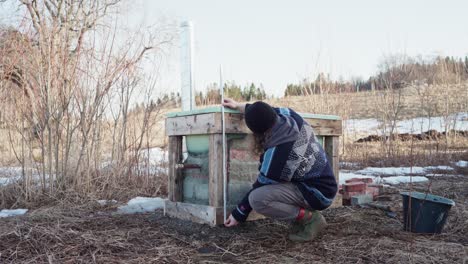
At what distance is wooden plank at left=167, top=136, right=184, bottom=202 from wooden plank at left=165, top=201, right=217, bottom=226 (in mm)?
84

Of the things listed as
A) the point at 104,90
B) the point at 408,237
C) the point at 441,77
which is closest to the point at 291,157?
the point at 408,237

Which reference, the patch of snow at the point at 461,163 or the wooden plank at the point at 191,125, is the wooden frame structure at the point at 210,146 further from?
the patch of snow at the point at 461,163

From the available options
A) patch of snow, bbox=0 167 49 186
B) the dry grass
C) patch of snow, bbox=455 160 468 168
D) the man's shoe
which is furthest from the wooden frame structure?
patch of snow, bbox=455 160 468 168

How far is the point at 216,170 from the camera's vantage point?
11.6ft

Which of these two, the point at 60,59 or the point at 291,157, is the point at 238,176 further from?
the point at 60,59

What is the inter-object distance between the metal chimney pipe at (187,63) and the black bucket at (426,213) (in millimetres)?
2978

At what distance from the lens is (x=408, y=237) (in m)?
3.22

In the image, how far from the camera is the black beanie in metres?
3.12

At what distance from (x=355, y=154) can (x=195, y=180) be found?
759 cm

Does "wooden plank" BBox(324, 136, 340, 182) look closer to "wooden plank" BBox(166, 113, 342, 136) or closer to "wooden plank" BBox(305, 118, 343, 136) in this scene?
"wooden plank" BBox(305, 118, 343, 136)

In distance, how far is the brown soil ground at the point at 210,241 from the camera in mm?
2777

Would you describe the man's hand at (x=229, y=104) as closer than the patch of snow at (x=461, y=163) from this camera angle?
Yes

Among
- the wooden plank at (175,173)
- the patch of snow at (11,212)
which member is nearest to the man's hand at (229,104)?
the wooden plank at (175,173)

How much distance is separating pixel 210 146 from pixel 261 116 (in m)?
0.67
